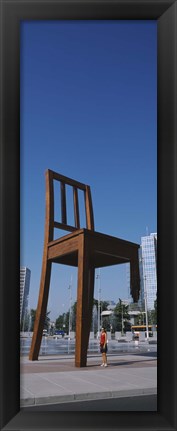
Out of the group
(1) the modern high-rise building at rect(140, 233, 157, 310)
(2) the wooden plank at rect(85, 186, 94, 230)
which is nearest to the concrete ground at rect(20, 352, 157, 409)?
(2) the wooden plank at rect(85, 186, 94, 230)

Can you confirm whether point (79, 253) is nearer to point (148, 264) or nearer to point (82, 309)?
point (82, 309)

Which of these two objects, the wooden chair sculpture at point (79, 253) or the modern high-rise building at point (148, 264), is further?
the modern high-rise building at point (148, 264)

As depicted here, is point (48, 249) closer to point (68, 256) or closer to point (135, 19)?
point (68, 256)

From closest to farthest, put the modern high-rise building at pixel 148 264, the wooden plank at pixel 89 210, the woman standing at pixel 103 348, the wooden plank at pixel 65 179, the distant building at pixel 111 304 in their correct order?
1. the woman standing at pixel 103 348
2. the wooden plank at pixel 65 179
3. the wooden plank at pixel 89 210
4. the modern high-rise building at pixel 148 264
5. the distant building at pixel 111 304

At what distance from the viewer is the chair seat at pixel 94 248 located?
30.5ft

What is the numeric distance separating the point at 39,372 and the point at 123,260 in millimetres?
3404

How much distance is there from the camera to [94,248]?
9.35 meters

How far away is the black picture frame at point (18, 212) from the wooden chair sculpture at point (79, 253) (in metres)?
5.50

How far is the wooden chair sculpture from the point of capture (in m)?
9.11

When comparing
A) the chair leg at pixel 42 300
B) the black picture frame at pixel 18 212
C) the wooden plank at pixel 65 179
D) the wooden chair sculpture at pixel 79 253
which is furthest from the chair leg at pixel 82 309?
the black picture frame at pixel 18 212

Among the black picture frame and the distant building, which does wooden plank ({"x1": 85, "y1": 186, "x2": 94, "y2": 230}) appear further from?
the distant building

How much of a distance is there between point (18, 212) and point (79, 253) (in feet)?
18.7

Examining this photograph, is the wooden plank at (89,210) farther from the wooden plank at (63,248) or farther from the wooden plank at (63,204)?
the wooden plank at (63,248)

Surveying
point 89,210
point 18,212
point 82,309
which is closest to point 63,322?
point 89,210
